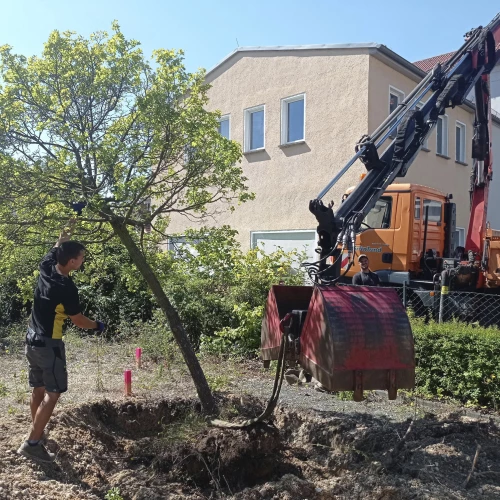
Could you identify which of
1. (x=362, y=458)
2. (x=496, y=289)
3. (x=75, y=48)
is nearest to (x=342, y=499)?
(x=362, y=458)

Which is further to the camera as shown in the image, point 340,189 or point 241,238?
point 241,238

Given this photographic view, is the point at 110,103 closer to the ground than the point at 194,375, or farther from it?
farther from it

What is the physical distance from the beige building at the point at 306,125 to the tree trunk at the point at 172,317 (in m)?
8.97

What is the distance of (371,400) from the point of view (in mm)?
7090

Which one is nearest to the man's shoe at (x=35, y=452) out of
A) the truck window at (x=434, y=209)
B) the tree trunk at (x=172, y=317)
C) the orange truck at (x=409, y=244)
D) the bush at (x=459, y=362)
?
the tree trunk at (x=172, y=317)

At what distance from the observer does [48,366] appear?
450 cm

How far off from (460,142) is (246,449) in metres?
15.8

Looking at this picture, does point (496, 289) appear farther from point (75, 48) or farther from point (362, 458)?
point (75, 48)

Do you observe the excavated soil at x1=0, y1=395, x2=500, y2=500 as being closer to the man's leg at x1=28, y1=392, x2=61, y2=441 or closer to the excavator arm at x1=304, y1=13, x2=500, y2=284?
the man's leg at x1=28, y1=392, x2=61, y2=441

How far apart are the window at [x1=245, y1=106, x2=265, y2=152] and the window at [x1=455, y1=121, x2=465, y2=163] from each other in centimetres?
642

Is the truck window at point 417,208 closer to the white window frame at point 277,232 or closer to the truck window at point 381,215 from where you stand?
the truck window at point 381,215

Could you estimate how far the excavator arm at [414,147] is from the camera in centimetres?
532

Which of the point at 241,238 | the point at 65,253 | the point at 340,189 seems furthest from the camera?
the point at 241,238

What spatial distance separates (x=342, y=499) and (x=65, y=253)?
9.31ft
